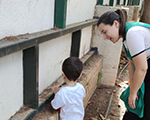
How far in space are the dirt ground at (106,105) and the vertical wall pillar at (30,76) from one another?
1793mm

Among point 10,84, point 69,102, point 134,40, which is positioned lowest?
point 69,102

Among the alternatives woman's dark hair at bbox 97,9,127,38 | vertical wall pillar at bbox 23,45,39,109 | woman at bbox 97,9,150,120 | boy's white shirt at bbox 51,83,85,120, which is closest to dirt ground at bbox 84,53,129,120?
boy's white shirt at bbox 51,83,85,120

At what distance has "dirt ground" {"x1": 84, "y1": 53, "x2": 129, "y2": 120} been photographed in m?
3.67

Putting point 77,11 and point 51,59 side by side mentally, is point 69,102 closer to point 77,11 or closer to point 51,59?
point 51,59

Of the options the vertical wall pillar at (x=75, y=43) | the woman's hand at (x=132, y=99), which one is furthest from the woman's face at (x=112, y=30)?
the vertical wall pillar at (x=75, y=43)

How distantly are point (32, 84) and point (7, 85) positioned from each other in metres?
0.32

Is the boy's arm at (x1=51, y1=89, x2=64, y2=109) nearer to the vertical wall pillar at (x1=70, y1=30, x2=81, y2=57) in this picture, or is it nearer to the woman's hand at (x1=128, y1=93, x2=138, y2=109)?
the woman's hand at (x1=128, y1=93, x2=138, y2=109)

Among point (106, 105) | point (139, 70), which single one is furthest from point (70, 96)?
point (106, 105)

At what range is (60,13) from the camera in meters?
2.29

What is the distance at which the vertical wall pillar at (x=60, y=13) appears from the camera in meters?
2.23

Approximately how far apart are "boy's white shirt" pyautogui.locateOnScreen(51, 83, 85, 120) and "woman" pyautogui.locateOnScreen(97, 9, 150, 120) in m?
→ 0.62

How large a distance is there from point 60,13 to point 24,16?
0.70m

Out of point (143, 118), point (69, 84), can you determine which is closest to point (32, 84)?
point (69, 84)

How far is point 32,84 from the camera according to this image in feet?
6.48
